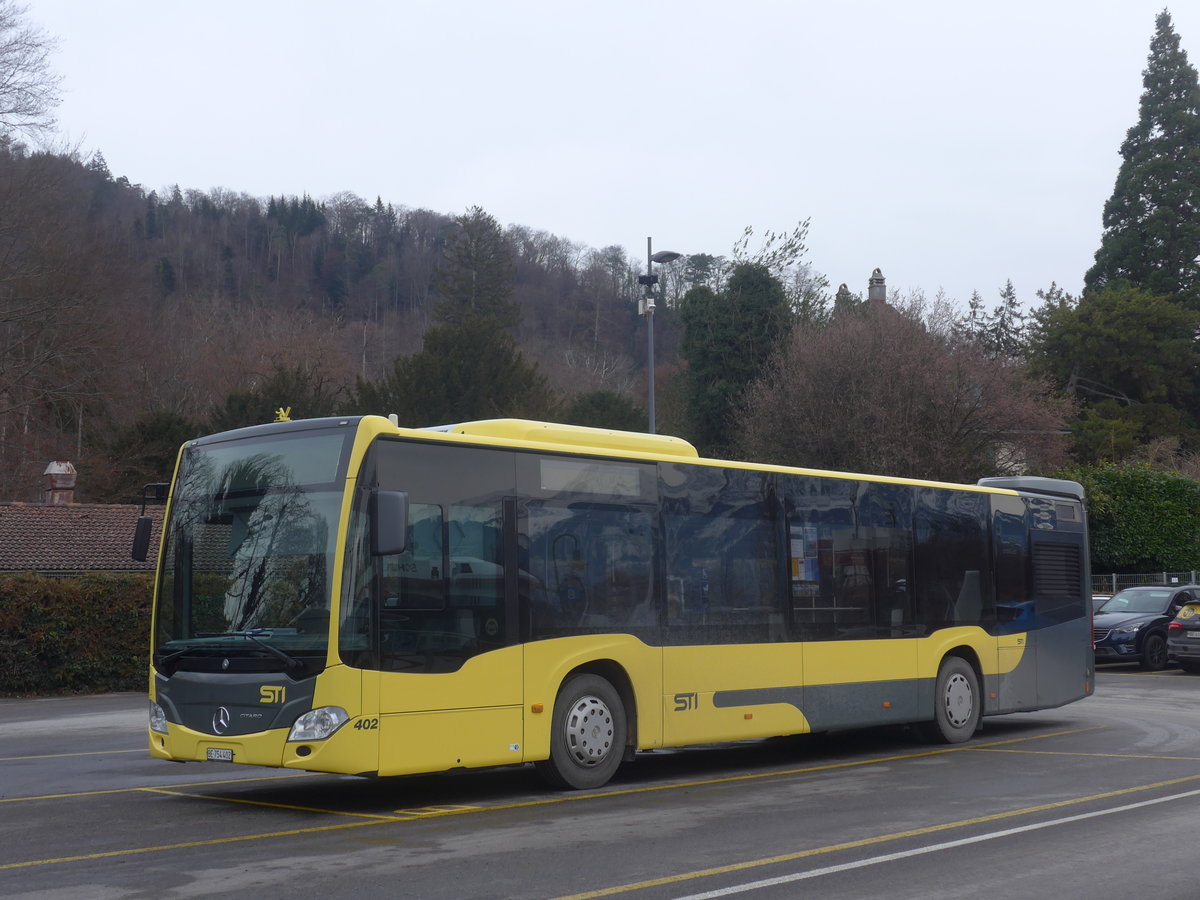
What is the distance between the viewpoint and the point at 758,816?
32.7ft

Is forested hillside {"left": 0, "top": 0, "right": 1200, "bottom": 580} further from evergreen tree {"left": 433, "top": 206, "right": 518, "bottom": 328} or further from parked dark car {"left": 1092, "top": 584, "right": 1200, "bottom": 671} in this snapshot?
parked dark car {"left": 1092, "top": 584, "right": 1200, "bottom": 671}

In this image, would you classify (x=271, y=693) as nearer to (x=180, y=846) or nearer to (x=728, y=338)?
(x=180, y=846)

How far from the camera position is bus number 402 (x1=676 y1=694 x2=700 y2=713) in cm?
1204

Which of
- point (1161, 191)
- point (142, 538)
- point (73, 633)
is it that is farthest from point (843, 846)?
point (1161, 191)

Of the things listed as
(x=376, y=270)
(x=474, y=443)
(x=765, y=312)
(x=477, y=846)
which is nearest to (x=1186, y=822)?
(x=477, y=846)

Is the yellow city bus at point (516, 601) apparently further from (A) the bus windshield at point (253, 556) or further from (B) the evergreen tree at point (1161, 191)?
(B) the evergreen tree at point (1161, 191)

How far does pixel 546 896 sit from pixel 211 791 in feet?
17.9

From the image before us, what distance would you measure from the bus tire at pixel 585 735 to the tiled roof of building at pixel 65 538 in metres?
22.5

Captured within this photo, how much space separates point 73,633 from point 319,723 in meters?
18.8

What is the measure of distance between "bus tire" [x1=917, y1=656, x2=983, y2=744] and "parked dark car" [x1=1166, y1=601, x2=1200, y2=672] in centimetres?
1251

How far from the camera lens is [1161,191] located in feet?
229

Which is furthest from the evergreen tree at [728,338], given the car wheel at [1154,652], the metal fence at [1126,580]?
the car wheel at [1154,652]

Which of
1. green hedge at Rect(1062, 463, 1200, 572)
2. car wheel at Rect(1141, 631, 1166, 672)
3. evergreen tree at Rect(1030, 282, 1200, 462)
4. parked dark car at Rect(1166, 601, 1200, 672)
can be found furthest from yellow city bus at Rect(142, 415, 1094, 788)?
evergreen tree at Rect(1030, 282, 1200, 462)

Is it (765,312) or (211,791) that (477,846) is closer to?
(211,791)
